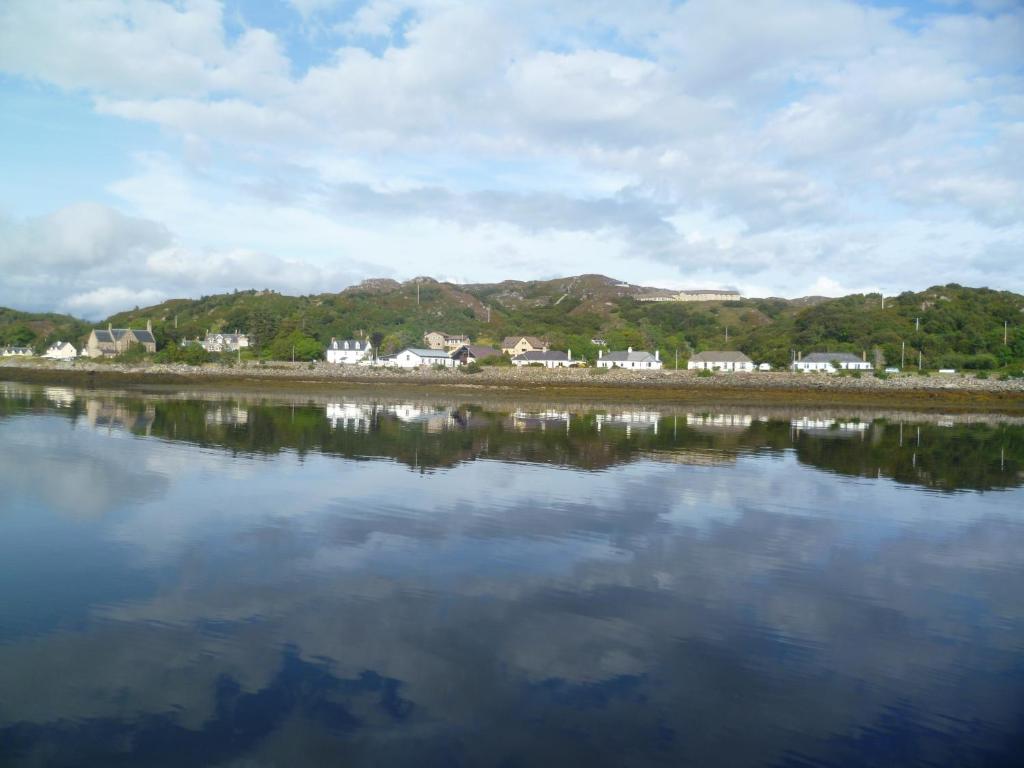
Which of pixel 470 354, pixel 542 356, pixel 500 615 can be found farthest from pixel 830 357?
pixel 500 615

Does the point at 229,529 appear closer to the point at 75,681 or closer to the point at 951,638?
the point at 75,681

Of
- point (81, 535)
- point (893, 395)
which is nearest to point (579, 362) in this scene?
point (893, 395)

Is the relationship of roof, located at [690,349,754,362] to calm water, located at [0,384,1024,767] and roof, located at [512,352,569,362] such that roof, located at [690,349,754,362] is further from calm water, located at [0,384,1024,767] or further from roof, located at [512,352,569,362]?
calm water, located at [0,384,1024,767]

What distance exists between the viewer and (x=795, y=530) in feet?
39.3

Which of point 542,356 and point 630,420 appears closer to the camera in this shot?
point 630,420

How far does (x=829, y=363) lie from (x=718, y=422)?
34488mm

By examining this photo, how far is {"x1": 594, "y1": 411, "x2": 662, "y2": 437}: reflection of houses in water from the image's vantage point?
28.6 metres

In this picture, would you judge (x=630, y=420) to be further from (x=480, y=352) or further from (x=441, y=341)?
(x=441, y=341)

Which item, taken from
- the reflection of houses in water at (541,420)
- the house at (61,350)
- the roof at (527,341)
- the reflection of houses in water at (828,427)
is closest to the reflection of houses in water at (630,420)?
the reflection of houses in water at (541,420)

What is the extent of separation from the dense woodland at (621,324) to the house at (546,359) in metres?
5.46

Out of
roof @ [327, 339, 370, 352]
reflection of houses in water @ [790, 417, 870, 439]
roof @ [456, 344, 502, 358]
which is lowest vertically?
reflection of houses in water @ [790, 417, 870, 439]

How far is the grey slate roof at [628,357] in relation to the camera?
66.9m

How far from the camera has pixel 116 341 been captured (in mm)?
79438

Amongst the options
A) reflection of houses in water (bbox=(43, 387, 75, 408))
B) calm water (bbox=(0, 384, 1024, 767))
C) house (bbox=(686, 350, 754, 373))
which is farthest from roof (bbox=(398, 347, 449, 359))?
calm water (bbox=(0, 384, 1024, 767))
